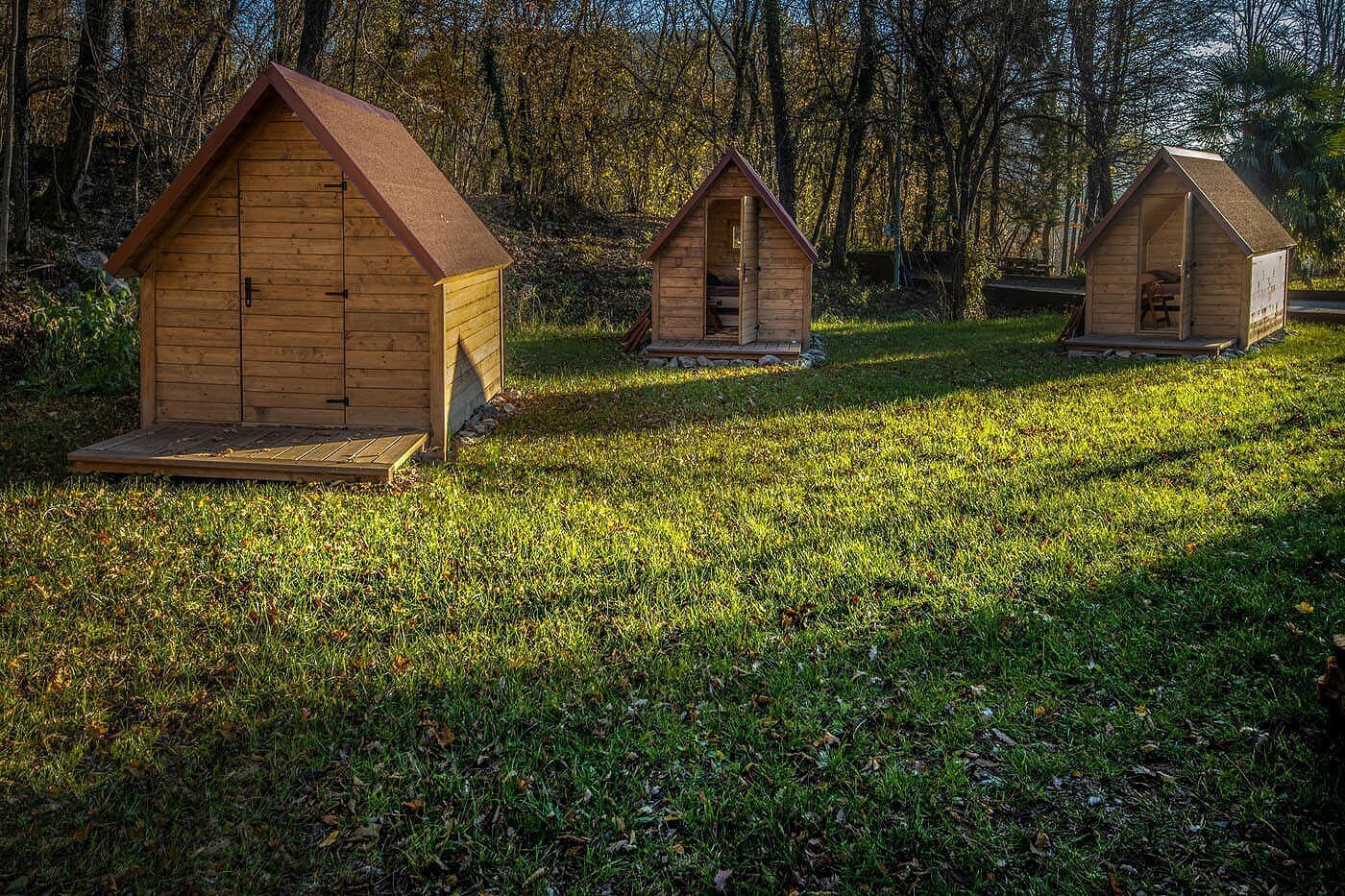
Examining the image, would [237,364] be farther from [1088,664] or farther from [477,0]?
[477,0]

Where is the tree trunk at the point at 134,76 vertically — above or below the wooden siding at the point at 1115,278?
above

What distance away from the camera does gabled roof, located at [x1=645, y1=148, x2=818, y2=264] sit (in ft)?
52.3

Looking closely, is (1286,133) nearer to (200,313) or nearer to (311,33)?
(311,33)

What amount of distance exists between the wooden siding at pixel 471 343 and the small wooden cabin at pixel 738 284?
410cm

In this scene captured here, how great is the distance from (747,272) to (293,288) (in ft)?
27.9

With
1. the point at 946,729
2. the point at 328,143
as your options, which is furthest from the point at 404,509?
the point at 946,729

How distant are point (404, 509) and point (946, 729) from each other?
15.9 ft

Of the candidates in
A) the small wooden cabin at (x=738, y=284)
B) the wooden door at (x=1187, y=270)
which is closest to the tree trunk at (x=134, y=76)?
the small wooden cabin at (x=738, y=284)

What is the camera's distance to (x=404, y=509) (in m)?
8.17

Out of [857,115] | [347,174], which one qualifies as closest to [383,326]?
[347,174]

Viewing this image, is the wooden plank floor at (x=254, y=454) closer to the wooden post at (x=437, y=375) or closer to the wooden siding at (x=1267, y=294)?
the wooden post at (x=437, y=375)

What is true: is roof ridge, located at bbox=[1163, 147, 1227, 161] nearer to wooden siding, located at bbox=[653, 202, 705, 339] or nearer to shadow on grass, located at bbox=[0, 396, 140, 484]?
wooden siding, located at bbox=[653, 202, 705, 339]

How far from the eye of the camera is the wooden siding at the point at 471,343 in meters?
10.4

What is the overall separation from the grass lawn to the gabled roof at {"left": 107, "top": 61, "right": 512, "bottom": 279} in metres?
2.11
